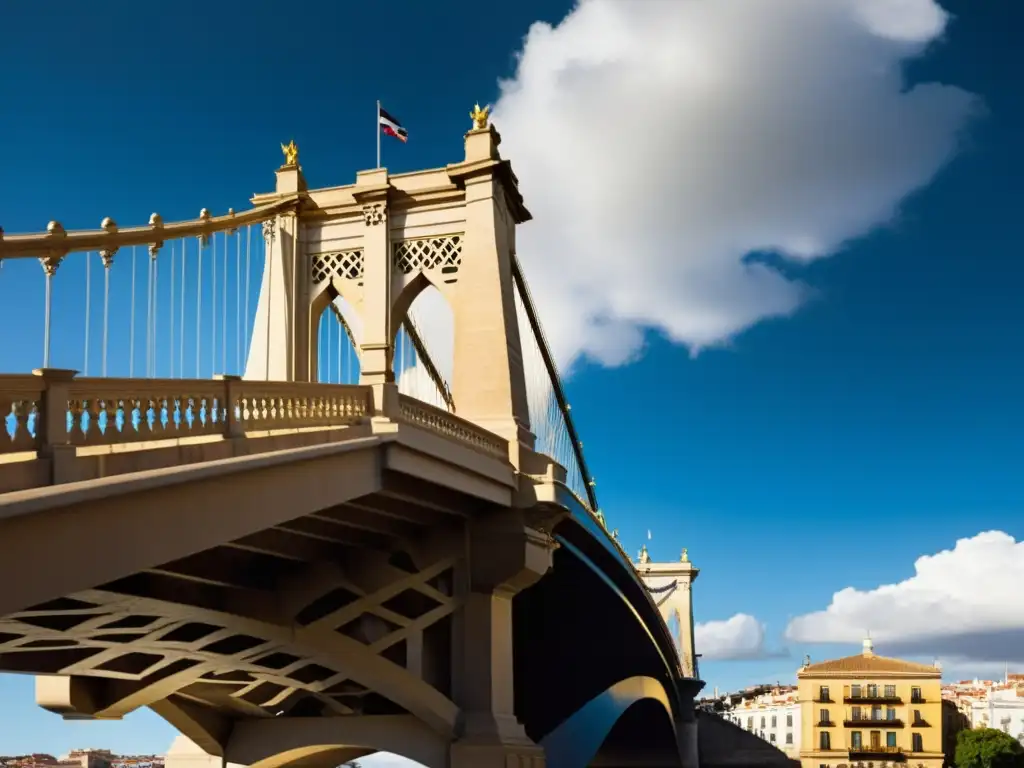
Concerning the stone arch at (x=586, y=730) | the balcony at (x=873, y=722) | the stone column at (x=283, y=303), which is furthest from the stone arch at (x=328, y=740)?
the balcony at (x=873, y=722)

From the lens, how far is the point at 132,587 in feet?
59.8

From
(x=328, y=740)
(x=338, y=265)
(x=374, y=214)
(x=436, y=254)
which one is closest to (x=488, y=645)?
(x=328, y=740)

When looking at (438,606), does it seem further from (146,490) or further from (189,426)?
(146,490)

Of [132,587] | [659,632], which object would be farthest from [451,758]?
[659,632]

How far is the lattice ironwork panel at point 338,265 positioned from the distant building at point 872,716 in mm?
92658

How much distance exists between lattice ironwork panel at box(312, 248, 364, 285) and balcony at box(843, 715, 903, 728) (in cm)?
9382

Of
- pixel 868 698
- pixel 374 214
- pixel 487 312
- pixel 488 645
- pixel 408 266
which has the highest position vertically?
pixel 374 214

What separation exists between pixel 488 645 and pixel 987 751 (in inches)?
3529

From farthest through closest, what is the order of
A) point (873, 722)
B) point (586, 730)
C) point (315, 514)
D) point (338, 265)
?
point (873, 722) → point (586, 730) → point (338, 265) → point (315, 514)

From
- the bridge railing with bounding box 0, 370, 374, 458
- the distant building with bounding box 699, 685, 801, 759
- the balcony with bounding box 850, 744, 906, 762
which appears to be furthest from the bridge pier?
the distant building with bounding box 699, 685, 801, 759

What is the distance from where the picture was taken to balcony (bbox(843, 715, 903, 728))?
109625 mm

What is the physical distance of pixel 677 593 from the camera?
305 ft

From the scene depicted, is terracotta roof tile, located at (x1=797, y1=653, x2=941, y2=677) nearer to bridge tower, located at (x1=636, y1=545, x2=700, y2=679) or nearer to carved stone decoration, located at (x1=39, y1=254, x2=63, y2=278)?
bridge tower, located at (x1=636, y1=545, x2=700, y2=679)

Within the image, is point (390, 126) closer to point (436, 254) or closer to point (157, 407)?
point (436, 254)
